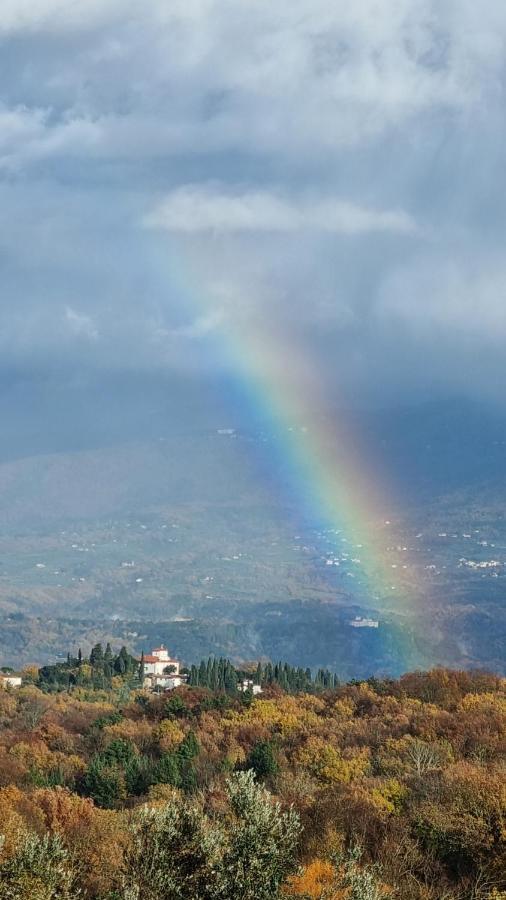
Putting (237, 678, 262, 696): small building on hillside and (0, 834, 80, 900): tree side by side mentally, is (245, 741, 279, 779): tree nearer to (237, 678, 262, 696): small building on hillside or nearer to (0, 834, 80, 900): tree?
(0, 834, 80, 900): tree

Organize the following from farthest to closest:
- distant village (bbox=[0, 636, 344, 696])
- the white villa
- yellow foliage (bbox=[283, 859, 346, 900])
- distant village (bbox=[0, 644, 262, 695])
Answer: the white villa, distant village (bbox=[0, 644, 262, 695]), distant village (bbox=[0, 636, 344, 696]), yellow foliage (bbox=[283, 859, 346, 900])

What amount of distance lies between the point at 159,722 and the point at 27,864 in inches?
2274

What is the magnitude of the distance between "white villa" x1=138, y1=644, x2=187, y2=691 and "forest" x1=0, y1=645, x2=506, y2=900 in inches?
529

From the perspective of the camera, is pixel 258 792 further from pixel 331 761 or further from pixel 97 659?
pixel 97 659

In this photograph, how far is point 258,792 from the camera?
2408 centimetres

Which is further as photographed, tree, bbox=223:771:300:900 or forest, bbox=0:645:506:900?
forest, bbox=0:645:506:900

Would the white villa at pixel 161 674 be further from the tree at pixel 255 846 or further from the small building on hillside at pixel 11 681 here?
the tree at pixel 255 846

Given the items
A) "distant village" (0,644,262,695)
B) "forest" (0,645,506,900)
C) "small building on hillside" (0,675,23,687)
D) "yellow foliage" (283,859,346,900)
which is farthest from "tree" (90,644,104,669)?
"yellow foliage" (283,859,346,900)

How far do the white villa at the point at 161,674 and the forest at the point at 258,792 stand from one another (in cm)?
1344

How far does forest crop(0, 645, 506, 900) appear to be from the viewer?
2311 cm

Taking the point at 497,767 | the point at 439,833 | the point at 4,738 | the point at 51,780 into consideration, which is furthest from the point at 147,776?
the point at 439,833

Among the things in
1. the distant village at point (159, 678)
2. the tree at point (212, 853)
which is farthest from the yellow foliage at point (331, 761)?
the distant village at point (159, 678)

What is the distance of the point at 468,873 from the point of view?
3319 cm

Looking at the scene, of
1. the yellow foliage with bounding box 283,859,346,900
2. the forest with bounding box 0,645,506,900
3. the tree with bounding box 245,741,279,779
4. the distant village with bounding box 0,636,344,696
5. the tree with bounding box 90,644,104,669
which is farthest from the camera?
the tree with bounding box 90,644,104,669
